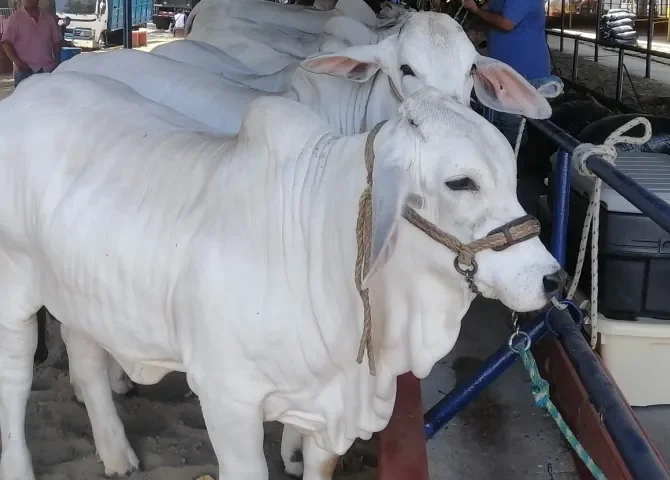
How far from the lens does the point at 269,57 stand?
3811 mm

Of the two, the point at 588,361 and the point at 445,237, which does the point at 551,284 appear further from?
the point at 588,361

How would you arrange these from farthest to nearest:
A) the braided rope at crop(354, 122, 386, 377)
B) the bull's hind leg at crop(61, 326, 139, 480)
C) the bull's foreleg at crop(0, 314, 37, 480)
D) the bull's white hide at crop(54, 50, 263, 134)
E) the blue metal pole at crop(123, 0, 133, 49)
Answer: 1. the blue metal pole at crop(123, 0, 133, 49)
2. the bull's white hide at crop(54, 50, 263, 134)
3. the bull's hind leg at crop(61, 326, 139, 480)
4. the bull's foreleg at crop(0, 314, 37, 480)
5. the braided rope at crop(354, 122, 386, 377)

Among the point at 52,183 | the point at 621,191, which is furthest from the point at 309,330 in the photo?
the point at 52,183

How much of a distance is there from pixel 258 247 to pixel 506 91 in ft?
3.18

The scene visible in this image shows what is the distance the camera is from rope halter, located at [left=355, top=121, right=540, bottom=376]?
1384 millimetres

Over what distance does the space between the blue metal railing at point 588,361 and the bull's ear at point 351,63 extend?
21.1 inches

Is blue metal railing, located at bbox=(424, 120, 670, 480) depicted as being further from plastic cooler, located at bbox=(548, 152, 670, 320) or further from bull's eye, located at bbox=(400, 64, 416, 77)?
bull's eye, located at bbox=(400, 64, 416, 77)

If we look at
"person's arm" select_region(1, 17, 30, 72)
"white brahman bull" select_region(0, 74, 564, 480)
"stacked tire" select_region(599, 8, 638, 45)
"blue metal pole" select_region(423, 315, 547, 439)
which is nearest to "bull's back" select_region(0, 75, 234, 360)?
"white brahman bull" select_region(0, 74, 564, 480)

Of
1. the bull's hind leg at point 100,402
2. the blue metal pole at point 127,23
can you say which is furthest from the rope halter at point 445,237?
the blue metal pole at point 127,23

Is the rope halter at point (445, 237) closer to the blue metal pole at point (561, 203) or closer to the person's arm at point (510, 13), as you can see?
the blue metal pole at point (561, 203)

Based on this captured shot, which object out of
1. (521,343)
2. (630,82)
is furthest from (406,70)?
(630,82)

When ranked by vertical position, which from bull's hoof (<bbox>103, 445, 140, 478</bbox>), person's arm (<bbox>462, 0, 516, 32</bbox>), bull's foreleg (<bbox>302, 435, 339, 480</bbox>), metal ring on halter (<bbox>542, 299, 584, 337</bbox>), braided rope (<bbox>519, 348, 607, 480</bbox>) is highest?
person's arm (<bbox>462, 0, 516, 32</bbox>)

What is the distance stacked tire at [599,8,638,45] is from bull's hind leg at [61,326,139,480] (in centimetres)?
1111

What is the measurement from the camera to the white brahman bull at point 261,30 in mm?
3789
